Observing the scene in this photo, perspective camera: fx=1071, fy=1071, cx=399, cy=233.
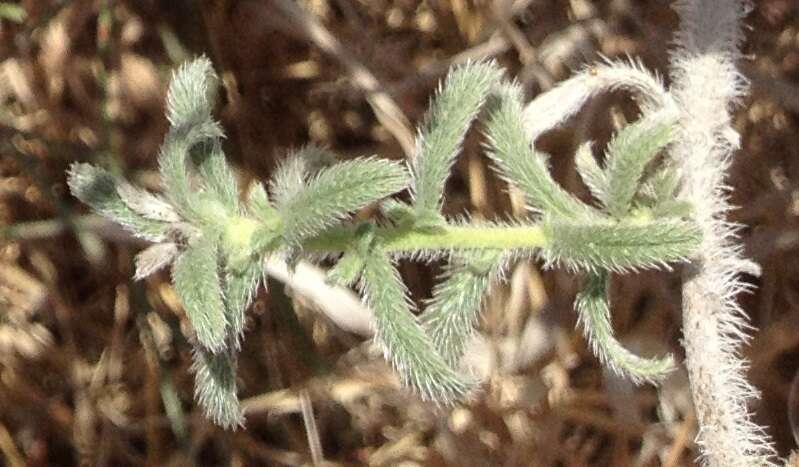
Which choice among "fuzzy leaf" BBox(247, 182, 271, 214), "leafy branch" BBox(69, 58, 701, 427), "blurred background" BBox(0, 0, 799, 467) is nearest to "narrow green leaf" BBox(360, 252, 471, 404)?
"leafy branch" BBox(69, 58, 701, 427)

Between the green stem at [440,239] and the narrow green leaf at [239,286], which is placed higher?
the green stem at [440,239]

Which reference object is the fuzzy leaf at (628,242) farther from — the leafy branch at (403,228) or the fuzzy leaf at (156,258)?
the fuzzy leaf at (156,258)

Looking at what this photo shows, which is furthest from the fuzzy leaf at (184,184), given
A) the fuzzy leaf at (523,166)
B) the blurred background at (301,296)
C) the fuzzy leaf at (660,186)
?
the blurred background at (301,296)

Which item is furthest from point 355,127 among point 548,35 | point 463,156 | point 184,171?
point 184,171

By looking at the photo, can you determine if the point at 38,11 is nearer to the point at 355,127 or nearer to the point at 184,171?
the point at 355,127

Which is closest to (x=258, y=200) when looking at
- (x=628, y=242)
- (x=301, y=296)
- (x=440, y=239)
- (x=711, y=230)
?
(x=440, y=239)

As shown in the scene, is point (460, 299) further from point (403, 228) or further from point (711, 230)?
point (711, 230)
